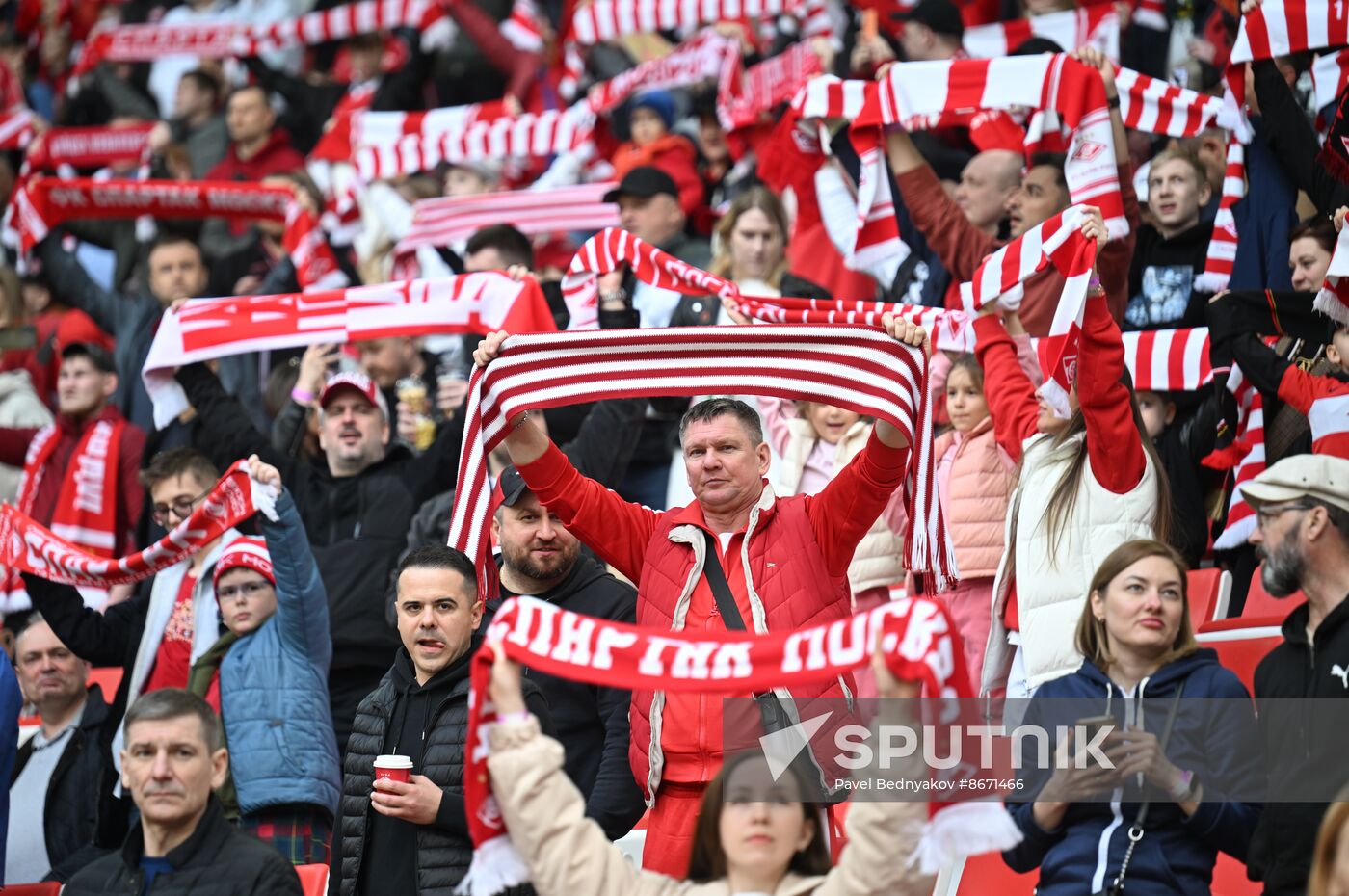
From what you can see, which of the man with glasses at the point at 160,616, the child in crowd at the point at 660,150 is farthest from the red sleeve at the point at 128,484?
the child in crowd at the point at 660,150

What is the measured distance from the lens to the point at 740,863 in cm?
510

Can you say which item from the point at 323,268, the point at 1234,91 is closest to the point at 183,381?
the point at 323,268

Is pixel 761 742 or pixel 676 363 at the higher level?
pixel 676 363

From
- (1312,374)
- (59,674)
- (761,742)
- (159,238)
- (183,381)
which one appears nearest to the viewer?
(761,742)

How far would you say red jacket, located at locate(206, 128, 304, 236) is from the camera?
15086 mm

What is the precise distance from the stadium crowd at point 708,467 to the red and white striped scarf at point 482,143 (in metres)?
0.05

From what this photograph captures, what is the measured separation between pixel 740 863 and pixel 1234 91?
560cm

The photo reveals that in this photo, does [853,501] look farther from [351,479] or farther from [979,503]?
[351,479]

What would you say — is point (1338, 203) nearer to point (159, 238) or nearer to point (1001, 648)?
point (1001, 648)

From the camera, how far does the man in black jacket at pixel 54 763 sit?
8484 millimetres

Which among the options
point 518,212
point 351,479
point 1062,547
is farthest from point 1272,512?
point 518,212

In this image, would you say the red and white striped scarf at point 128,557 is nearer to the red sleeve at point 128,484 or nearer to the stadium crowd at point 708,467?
the stadium crowd at point 708,467

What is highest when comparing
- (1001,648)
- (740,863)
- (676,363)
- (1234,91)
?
(1234,91)

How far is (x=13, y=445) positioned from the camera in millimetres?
11734
